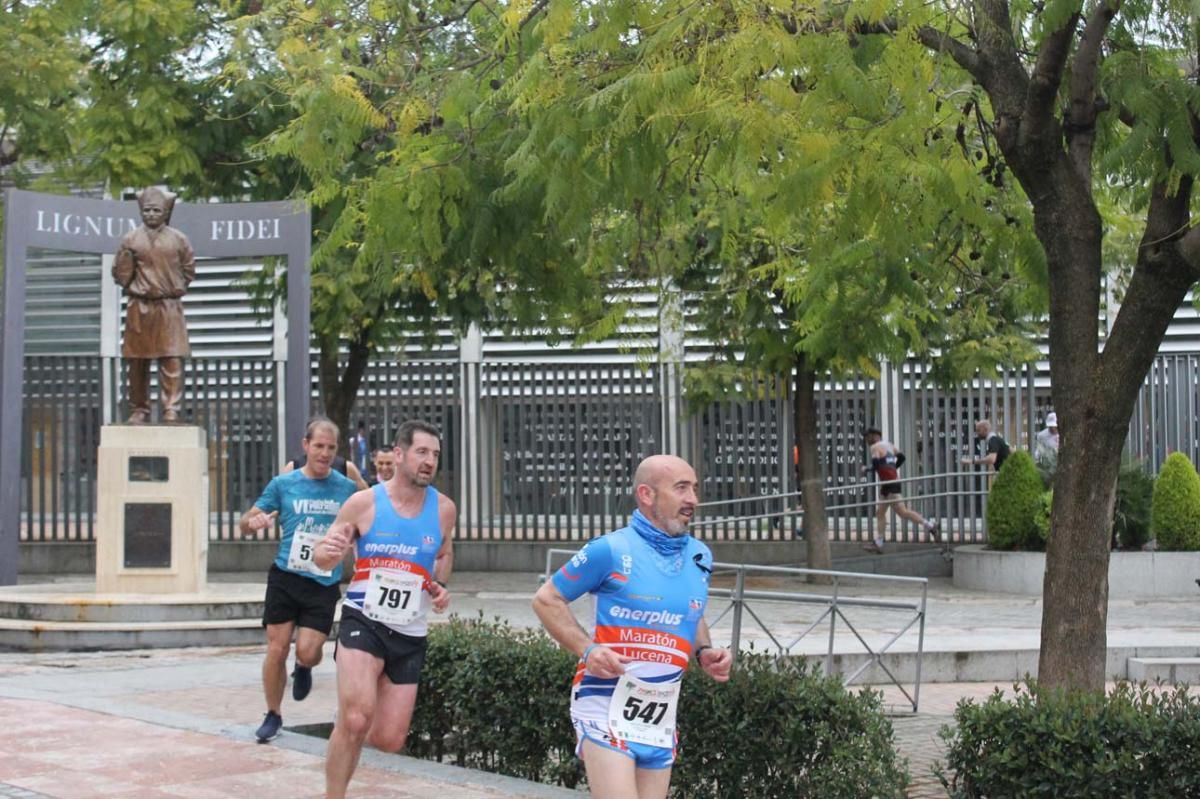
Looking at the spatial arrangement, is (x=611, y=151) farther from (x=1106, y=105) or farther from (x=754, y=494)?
(x=754, y=494)

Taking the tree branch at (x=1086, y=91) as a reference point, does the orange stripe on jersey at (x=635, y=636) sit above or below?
below

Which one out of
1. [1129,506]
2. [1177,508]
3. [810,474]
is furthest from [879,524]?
[1177,508]

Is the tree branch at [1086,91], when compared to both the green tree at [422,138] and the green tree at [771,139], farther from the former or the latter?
the green tree at [422,138]

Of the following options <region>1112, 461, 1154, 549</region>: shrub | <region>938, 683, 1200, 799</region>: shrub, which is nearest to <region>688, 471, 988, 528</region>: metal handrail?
<region>1112, 461, 1154, 549</region>: shrub

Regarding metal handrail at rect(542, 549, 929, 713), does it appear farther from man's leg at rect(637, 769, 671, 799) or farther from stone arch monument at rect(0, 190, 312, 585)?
stone arch monument at rect(0, 190, 312, 585)

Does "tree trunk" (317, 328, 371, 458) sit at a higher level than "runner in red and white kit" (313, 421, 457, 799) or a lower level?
higher

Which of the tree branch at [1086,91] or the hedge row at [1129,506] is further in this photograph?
the hedge row at [1129,506]

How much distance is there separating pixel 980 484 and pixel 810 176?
1475 centimetres

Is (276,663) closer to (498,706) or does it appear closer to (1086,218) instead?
(498,706)

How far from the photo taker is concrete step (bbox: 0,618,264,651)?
14734mm

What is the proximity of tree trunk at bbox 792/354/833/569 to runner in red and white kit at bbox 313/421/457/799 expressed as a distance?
12.9 metres

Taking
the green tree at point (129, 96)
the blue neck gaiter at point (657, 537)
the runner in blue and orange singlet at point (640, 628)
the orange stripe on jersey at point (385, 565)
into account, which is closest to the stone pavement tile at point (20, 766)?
the orange stripe on jersey at point (385, 565)

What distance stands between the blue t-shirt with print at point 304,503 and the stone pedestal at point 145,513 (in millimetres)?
7407

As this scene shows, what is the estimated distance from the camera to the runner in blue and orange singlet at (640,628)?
18.2ft
